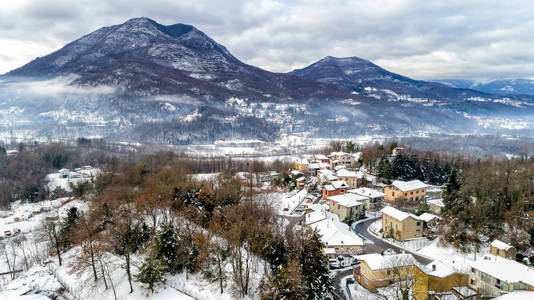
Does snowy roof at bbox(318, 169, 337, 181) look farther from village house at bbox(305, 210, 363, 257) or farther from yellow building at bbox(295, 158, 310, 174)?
village house at bbox(305, 210, 363, 257)

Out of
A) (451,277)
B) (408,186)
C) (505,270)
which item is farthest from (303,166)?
(505,270)

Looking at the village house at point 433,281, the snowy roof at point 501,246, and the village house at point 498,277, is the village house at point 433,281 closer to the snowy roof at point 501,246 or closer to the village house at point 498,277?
the village house at point 498,277

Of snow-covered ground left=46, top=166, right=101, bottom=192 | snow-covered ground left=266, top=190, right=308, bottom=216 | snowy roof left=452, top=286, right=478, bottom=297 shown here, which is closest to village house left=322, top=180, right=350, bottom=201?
snow-covered ground left=266, top=190, right=308, bottom=216

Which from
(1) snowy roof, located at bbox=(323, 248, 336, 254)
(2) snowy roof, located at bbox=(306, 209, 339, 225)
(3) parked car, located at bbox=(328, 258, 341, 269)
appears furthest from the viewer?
(2) snowy roof, located at bbox=(306, 209, 339, 225)

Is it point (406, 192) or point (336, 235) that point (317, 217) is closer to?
point (336, 235)

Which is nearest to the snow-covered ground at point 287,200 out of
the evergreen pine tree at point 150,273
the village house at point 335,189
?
the village house at point 335,189

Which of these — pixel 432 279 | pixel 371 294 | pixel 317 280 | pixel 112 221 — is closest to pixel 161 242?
pixel 112 221
